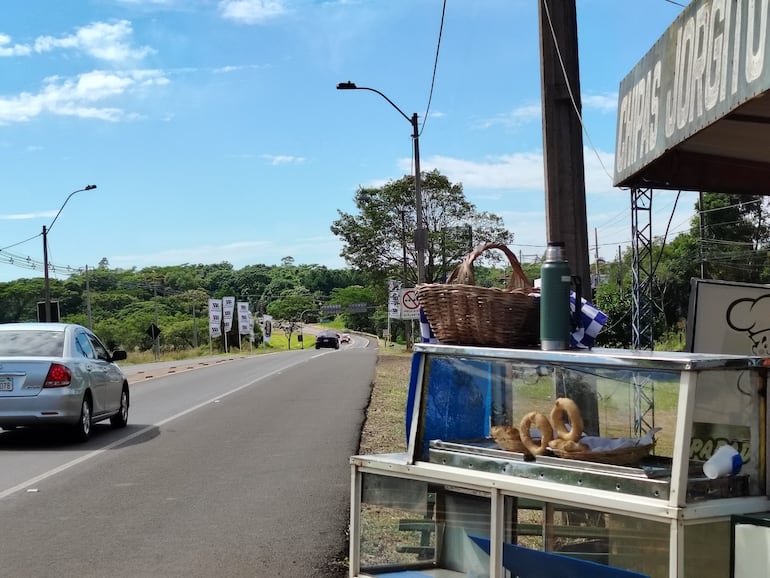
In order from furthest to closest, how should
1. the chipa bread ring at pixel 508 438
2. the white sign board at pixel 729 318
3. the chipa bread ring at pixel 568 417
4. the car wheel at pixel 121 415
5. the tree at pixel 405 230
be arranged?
1. the tree at pixel 405 230
2. the car wheel at pixel 121 415
3. the white sign board at pixel 729 318
4. the chipa bread ring at pixel 508 438
5. the chipa bread ring at pixel 568 417

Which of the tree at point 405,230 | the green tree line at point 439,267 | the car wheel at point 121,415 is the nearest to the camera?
the car wheel at point 121,415

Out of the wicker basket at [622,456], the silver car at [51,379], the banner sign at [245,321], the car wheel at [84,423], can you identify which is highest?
the wicker basket at [622,456]

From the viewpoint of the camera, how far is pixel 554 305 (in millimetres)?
3773

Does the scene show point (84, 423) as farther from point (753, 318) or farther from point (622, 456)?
point (622, 456)

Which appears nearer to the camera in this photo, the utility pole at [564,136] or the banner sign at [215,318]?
the utility pole at [564,136]

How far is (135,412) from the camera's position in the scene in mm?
16641

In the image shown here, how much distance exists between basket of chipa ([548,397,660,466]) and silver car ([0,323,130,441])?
9.33 meters

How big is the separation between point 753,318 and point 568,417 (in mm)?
3886

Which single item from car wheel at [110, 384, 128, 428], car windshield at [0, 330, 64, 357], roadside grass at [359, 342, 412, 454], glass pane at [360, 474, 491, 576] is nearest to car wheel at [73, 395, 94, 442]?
car windshield at [0, 330, 64, 357]

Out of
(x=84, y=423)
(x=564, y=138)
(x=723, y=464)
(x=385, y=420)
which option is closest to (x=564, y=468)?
(x=723, y=464)

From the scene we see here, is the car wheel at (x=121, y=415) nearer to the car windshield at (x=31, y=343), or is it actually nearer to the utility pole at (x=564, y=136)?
the car windshield at (x=31, y=343)

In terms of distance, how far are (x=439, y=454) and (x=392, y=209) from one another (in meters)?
47.5

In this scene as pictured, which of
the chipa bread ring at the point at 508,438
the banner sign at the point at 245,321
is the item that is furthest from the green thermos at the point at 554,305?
the banner sign at the point at 245,321

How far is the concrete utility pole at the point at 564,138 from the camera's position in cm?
682
